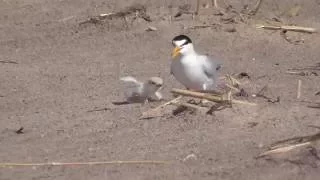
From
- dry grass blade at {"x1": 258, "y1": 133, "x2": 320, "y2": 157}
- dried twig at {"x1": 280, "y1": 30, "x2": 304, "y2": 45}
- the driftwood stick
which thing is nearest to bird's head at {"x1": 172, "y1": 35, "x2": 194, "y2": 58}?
the driftwood stick

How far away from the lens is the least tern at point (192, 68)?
6293mm

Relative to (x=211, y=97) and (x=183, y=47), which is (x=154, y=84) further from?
(x=211, y=97)

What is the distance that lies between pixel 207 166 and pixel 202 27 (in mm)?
3963

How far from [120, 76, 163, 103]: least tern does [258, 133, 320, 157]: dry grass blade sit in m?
1.54

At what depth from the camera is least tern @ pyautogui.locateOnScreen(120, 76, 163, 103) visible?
21.7 feet

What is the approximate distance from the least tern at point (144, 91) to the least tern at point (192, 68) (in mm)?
257

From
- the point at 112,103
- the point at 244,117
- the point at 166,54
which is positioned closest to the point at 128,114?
the point at 112,103

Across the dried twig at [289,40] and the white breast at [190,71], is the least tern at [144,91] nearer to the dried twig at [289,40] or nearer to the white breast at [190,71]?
the white breast at [190,71]

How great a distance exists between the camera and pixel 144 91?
668cm

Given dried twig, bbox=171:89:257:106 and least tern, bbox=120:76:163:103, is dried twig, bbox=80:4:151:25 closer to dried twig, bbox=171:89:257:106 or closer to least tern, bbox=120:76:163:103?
least tern, bbox=120:76:163:103

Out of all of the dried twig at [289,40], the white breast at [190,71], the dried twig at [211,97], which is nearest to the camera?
the dried twig at [211,97]

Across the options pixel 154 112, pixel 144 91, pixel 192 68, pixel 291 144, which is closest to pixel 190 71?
pixel 192 68

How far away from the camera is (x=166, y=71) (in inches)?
303

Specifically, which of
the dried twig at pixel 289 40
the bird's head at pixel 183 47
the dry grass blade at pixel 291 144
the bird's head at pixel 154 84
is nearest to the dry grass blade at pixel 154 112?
the bird's head at pixel 154 84
